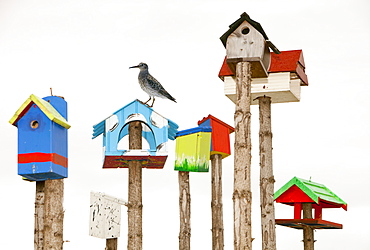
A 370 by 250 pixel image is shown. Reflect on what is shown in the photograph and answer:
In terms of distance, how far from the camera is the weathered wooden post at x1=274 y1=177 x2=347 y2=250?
1451 cm

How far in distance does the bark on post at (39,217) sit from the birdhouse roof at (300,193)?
5.00m

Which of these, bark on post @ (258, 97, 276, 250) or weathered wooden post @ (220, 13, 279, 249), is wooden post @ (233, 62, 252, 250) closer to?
weathered wooden post @ (220, 13, 279, 249)

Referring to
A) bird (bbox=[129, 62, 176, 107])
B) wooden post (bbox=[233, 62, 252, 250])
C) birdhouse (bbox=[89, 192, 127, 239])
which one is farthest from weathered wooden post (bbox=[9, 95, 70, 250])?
wooden post (bbox=[233, 62, 252, 250])

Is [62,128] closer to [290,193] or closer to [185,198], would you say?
[185,198]

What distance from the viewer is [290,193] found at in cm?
1476

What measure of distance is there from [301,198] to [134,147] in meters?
3.57

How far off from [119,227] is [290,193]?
147 inches

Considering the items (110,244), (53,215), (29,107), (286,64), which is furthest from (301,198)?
(29,107)

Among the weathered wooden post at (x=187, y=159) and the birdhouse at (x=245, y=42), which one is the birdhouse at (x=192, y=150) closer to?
the weathered wooden post at (x=187, y=159)

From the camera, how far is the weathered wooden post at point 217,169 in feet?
48.4

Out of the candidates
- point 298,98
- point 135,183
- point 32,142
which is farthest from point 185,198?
point 32,142

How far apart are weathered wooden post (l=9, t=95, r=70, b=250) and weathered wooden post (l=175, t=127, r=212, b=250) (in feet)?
9.60

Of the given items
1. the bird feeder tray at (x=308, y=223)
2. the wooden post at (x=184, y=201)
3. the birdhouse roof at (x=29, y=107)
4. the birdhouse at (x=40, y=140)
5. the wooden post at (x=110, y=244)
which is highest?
the birdhouse roof at (x=29, y=107)

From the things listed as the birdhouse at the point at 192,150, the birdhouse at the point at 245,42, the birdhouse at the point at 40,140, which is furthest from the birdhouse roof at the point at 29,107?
the birdhouse at the point at 192,150
